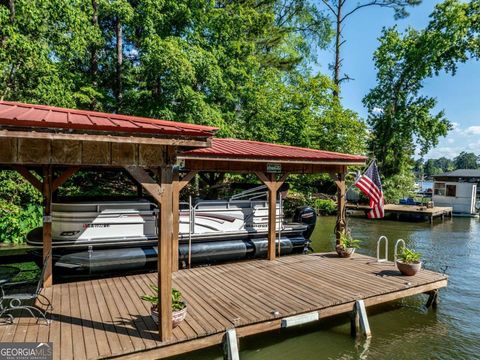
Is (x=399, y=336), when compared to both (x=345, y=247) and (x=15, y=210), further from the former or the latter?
(x=15, y=210)

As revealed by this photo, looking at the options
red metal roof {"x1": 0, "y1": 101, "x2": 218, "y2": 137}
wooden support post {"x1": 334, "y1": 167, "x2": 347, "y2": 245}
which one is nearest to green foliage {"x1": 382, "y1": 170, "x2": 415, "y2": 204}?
wooden support post {"x1": 334, "y1": 167, "x2": 347, "y2": 245}

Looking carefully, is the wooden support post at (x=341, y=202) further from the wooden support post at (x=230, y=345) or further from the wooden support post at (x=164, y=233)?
the wooden support post at (x=164, y=233)

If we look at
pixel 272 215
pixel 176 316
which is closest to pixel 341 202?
pixel 272 215

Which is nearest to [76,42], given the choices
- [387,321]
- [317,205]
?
[387,321]

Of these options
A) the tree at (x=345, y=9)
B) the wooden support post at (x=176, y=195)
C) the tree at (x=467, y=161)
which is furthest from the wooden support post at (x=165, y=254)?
the tree at (x=467, y=161)

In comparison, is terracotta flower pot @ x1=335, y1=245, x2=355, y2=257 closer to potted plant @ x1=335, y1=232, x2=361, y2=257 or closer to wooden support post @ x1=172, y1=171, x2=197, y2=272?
potted plant @ x1=335, y1=232, x2=361, y2=257

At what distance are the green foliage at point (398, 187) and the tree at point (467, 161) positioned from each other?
3424 inches

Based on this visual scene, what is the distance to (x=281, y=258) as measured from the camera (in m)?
8.36

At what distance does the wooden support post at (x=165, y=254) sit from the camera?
13.1ft

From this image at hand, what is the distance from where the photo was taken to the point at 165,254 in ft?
13.3

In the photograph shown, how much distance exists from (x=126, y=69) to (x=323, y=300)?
585 inches

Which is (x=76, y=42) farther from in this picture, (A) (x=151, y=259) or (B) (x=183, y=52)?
(A) (x=151, y=259)

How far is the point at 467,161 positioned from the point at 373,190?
12103 cm

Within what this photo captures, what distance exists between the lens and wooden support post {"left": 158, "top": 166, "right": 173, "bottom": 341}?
399cm
